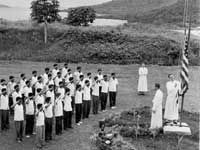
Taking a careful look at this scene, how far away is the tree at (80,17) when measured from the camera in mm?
28677

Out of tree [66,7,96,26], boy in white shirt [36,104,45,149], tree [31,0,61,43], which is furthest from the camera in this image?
tree [66,7,96,26]

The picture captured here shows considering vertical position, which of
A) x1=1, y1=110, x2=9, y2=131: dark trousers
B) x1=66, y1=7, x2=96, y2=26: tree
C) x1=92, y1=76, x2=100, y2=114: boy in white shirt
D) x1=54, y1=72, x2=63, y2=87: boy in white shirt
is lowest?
x1=1, y1=110, x2=9, y2=131: dark trousers

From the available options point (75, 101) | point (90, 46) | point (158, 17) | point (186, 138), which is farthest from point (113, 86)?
point (158, 17)

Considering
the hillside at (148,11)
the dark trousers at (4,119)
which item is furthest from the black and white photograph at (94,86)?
the hillside at (148,11)

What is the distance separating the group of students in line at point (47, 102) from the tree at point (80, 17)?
44.7 feet

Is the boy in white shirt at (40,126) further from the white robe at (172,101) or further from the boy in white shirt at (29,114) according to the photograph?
the white robe at (172,101)

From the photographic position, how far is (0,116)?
12.8 metres

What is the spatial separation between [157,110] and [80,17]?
58.7 feet

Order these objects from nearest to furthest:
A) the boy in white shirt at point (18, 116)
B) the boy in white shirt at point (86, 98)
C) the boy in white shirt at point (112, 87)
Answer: the boy in white shirt at point (18, 116), the boy in white shirt at point (86, 98), the boy in white shirt at point (112, 87)

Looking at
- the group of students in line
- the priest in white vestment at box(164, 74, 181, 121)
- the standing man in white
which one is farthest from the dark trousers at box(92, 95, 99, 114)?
the standing man in white

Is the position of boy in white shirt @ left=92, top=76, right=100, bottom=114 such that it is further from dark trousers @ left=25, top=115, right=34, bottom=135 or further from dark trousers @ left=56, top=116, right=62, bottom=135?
dark trousers @ left=25, top=115, right=34, bottom=135

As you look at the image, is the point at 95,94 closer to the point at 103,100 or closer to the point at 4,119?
the point at 103,100

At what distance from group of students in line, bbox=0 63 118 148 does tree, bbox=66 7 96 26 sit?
13.6 metres

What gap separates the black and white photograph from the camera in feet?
38.9
